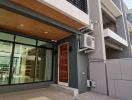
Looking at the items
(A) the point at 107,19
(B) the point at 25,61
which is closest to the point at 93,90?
(B) the point at 25,61

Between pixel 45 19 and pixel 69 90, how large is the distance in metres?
3.19

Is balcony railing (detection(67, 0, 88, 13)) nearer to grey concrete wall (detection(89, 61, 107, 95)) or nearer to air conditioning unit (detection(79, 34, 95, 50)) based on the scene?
air conditioning unit (detection(79, 34, 95, 50))

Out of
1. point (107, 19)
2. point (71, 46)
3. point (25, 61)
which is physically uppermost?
point (107, 19)

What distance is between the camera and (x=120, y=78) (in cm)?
438

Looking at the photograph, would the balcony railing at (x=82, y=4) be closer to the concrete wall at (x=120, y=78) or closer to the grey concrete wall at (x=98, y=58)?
the grey concrete wall at (x=98, y=58)

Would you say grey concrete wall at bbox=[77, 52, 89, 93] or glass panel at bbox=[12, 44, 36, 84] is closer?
grey concrete wall at bbox=[77, 52, 89, 93]

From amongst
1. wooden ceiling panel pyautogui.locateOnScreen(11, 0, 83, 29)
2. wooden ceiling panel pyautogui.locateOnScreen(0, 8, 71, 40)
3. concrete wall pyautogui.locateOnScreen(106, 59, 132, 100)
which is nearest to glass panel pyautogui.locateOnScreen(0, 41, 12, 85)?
wooden ceiling panel pyautogui.locateOnScreen(0, 8, 71, 40)

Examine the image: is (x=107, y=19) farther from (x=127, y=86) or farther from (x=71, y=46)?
(x=127, y=86)

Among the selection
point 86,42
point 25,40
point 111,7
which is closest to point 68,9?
point 86,42

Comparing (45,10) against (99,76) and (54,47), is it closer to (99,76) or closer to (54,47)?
(54,47)

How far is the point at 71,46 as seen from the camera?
5.53m

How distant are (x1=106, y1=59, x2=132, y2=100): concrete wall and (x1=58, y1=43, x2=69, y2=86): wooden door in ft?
6.93

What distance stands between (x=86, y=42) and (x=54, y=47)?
8.45ft

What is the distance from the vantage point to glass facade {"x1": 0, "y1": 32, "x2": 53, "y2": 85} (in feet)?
16.5
